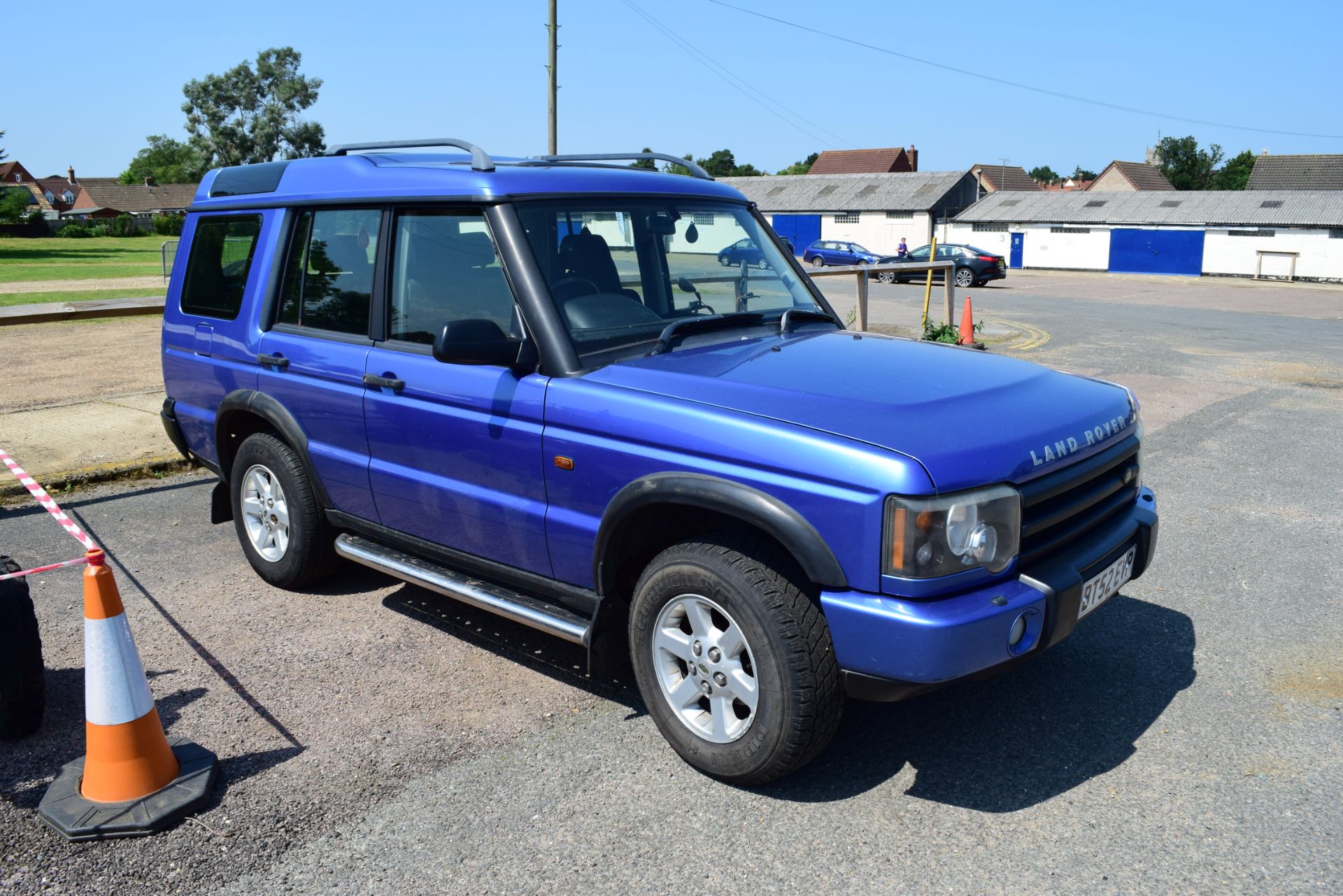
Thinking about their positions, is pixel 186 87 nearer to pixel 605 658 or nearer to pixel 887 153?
pixel 887 153

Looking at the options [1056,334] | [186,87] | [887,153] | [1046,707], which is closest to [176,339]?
[1046,707]

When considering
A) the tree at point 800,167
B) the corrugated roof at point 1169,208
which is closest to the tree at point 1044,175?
the tree at point 800,167

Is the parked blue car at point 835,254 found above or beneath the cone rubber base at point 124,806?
above

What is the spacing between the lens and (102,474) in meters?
7.51

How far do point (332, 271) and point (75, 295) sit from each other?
21.6 m

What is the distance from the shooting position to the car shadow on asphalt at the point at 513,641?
4266mm

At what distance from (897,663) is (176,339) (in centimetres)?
441

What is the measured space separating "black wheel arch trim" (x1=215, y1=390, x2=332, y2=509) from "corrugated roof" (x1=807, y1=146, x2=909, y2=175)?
79.2m

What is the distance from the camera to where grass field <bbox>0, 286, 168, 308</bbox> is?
2166 cm

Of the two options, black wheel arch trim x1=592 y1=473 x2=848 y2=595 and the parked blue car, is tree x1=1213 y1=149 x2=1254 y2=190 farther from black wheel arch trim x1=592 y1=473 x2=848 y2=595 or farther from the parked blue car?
black wheel arch trim x1=592 y1=473 x2=848 y2=595

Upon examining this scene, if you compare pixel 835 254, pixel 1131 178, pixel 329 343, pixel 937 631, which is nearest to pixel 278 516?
pixel 329 343

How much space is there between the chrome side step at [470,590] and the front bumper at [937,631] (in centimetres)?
104

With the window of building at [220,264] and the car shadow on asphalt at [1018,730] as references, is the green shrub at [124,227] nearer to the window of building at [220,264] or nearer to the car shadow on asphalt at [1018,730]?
the window of building at [220,264]

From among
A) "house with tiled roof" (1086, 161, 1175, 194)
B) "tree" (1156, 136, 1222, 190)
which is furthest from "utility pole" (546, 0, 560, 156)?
"tree" (1156, 136, 1222, 190)
